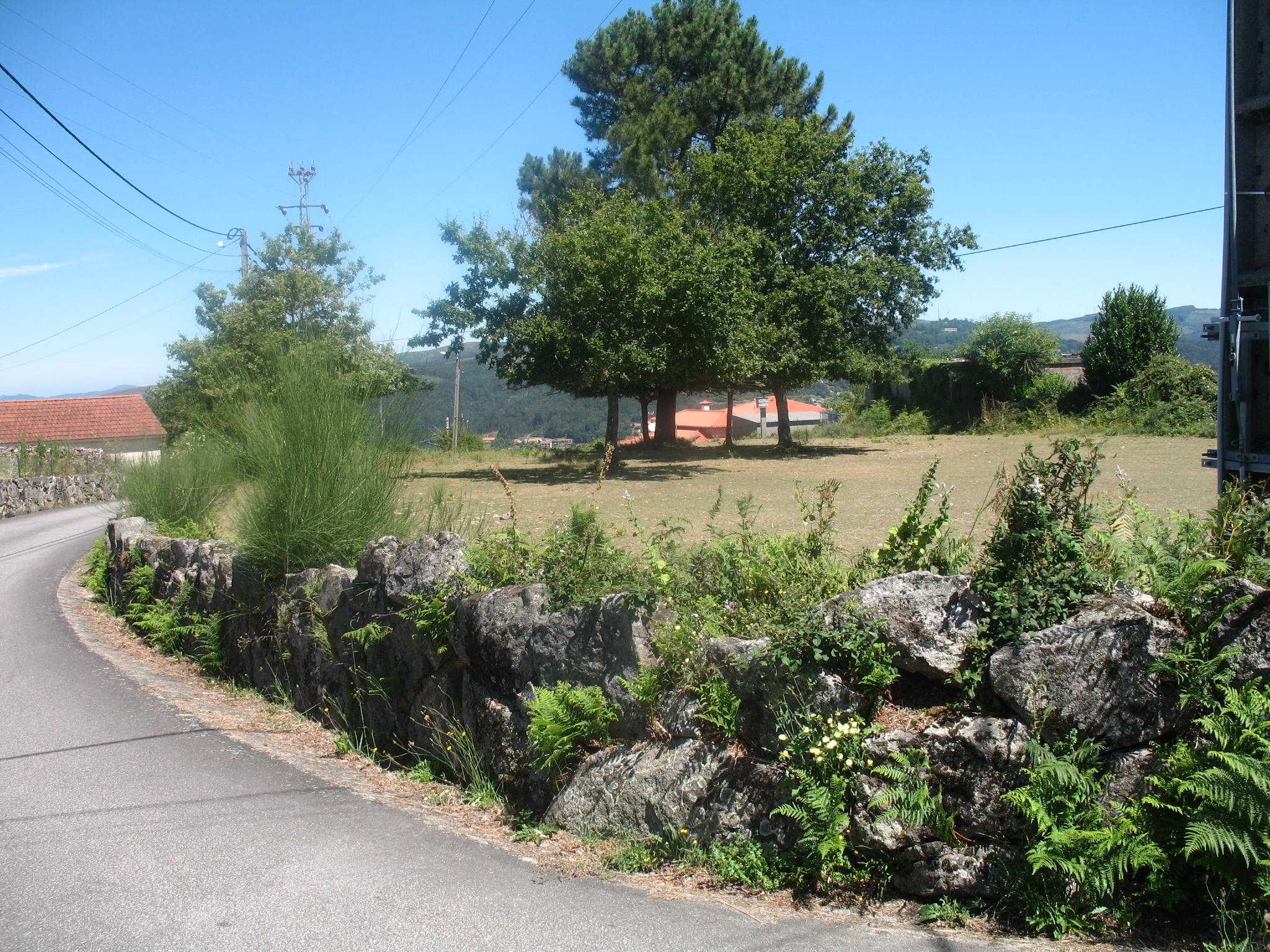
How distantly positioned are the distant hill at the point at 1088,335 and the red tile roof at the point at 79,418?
34.0 meters

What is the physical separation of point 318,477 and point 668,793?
512 cm

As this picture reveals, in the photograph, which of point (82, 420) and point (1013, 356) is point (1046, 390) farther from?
point (82, 420)

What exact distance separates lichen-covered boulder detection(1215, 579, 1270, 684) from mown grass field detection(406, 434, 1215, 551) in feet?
7.74

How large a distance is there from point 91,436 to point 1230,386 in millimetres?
46814

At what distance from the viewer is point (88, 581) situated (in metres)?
14.2

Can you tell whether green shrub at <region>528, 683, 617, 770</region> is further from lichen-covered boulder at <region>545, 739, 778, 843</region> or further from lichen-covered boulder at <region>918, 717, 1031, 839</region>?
lichen-covered boulder at <region>918, 717, 1031, 839</region>

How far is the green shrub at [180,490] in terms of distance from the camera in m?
13.4

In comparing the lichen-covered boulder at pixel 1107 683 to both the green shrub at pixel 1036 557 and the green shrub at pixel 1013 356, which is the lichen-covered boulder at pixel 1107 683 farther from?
the green shrub at pixel 1013 356

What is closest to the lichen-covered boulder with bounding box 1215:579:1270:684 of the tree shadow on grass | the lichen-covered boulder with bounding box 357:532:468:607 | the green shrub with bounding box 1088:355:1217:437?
the lichen-covered boulder with bounding box 357:532:468:607

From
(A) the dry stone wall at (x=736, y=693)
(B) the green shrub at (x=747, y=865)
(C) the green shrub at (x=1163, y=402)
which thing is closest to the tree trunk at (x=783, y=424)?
(C) the green shrub at (x=1163, y=402)

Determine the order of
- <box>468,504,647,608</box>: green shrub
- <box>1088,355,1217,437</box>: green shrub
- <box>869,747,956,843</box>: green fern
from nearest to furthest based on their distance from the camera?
<box>869,747,956,843</box>: green fern
<box>468,504,647,608</box>: green shrub
<box>1088,355,1217,437</box>: green shrub

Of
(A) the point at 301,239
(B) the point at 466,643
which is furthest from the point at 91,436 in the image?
(B) the point at 466,643

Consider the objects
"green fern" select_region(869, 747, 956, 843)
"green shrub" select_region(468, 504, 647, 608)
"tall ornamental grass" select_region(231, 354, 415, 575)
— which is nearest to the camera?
"green fern" select_region(869, 747, 956, 843)

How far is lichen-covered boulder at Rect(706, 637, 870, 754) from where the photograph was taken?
424 centimetres
